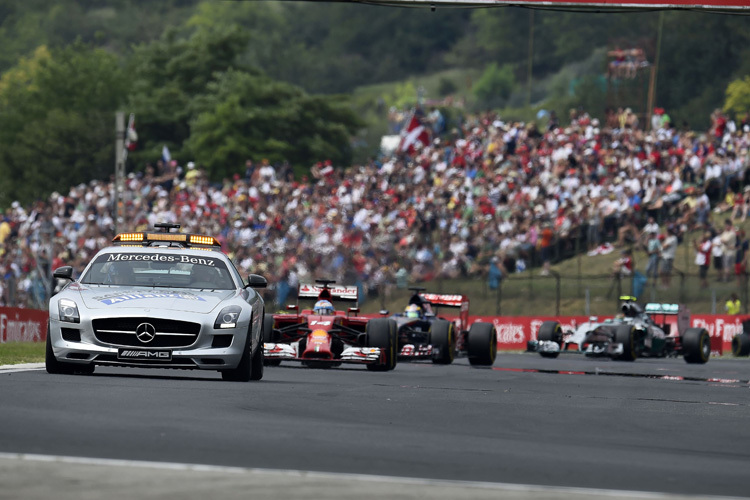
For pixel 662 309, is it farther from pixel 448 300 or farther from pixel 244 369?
pixel 244 369

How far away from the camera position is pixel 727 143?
40.0 meters

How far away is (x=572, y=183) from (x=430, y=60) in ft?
358

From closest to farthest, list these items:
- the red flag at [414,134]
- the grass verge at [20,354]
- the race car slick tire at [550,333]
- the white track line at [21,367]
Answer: the white track line at [21,367], the grass verge at [20,354], the race car slick tire at [550,333], the red flag at [414,134]

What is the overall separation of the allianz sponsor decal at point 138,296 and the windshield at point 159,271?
0.64 m

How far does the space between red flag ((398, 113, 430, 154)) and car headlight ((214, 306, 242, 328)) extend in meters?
42.5

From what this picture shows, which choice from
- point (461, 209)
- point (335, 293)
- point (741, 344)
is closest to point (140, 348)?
point (335, 293)

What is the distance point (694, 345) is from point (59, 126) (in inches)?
2340

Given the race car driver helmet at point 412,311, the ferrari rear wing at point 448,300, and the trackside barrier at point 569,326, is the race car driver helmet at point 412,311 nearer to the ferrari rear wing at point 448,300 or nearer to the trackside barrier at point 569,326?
the ferrari rear wing at point 448,300

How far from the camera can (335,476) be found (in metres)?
8.13

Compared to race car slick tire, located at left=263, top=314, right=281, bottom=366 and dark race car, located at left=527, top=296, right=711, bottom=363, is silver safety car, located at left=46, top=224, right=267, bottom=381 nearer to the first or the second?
race car slick tire, located at left=263, top=314, right=281, bottom=366

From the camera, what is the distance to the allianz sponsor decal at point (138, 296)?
15.7 metres

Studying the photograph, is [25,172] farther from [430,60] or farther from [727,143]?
[430,60]

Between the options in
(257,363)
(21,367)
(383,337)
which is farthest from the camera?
(383,337)

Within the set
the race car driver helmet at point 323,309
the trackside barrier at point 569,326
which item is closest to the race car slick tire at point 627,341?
the trackside barrier at point 569,326
